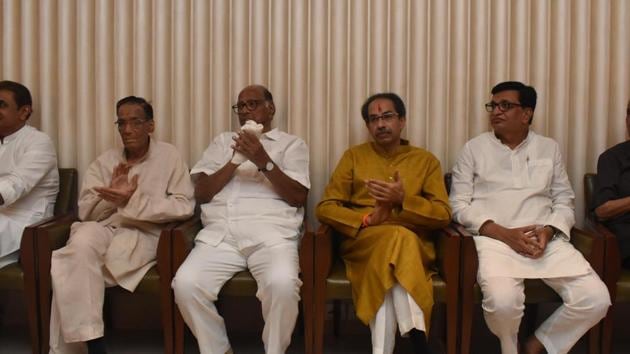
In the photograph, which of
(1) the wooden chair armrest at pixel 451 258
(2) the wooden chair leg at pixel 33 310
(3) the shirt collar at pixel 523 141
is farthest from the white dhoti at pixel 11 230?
(3) the shirt collar at pixel 523 141

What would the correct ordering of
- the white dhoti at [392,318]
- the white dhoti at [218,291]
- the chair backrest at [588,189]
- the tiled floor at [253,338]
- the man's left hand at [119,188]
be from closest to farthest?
the white dhoti at [392,318] < the white dhoti at [218,291] < the man's left hand at [119,188] < the tiled floor at [253,338] < the chair backrest at [588,189]

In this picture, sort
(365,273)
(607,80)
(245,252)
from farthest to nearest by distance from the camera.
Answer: (607,80)
(245,252)
(365,273)

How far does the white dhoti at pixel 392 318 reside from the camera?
2660mm

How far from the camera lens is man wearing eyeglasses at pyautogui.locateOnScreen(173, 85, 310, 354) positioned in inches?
109

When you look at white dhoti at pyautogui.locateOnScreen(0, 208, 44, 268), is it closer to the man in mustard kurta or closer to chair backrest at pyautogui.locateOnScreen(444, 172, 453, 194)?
the man in mustard kurta

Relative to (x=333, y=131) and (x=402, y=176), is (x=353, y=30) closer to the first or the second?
(x=333, y=131)

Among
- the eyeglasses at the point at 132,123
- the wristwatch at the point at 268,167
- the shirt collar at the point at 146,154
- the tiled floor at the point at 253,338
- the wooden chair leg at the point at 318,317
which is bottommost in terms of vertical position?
the tiled floor at the point at 253,338

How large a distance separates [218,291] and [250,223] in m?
0.41

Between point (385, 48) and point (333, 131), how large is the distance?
0.57m

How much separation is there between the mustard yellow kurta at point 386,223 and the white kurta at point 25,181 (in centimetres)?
152

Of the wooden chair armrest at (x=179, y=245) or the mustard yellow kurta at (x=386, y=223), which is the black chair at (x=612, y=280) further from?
the wooden chair armrest at (x=179, y=245)

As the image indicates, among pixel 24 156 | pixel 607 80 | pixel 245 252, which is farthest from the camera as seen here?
pixel 607 80

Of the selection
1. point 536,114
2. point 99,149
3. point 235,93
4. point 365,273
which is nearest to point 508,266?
point 365,273

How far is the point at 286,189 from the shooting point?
10.4 ft
